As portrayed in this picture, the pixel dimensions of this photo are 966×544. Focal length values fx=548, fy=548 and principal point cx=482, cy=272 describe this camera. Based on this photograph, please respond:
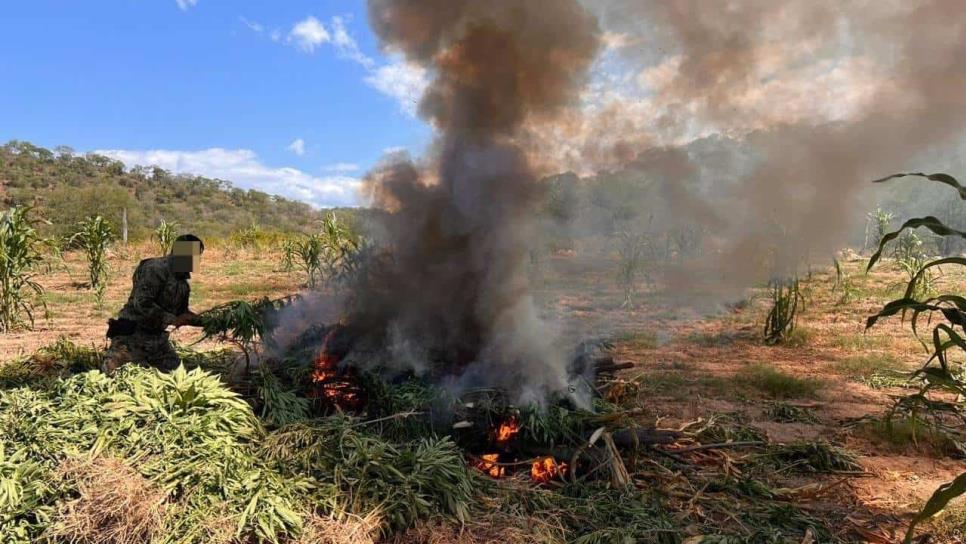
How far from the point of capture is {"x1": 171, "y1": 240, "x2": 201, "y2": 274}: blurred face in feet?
16.5

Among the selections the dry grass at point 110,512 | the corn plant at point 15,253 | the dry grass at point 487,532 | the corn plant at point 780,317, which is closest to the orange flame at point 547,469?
the dry grass at point 487,532

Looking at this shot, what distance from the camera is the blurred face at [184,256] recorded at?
503cm

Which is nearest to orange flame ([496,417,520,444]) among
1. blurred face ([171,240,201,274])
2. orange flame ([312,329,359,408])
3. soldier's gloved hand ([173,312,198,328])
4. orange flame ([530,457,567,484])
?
orange flame ([530,457,567,484])

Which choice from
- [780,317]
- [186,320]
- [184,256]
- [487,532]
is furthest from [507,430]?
[780,317]

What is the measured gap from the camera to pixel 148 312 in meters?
5.09

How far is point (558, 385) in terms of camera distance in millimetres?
5246

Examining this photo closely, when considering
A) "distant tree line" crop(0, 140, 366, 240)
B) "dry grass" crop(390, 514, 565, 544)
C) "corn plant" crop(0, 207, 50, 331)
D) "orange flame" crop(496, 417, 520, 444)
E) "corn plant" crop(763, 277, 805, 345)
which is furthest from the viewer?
"distant tree line" crop(0, 140, 366, 240)

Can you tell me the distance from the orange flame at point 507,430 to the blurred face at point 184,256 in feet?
10.4

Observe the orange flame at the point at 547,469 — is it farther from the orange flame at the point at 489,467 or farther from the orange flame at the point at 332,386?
the orange flame at the point at 332,386

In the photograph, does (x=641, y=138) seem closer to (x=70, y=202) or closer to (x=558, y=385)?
(x=558, y=385)

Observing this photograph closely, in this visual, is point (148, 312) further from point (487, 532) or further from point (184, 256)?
point (487, 532)

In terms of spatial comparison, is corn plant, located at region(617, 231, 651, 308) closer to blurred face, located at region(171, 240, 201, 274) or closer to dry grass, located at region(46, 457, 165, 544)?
blurred face, located at region(171, 240, 201, 274)

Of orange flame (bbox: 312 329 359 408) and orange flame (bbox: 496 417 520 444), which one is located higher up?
orange flame (bbox: 312 329 359 408)

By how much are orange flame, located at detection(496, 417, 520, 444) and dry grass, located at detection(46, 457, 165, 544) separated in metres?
2.54
